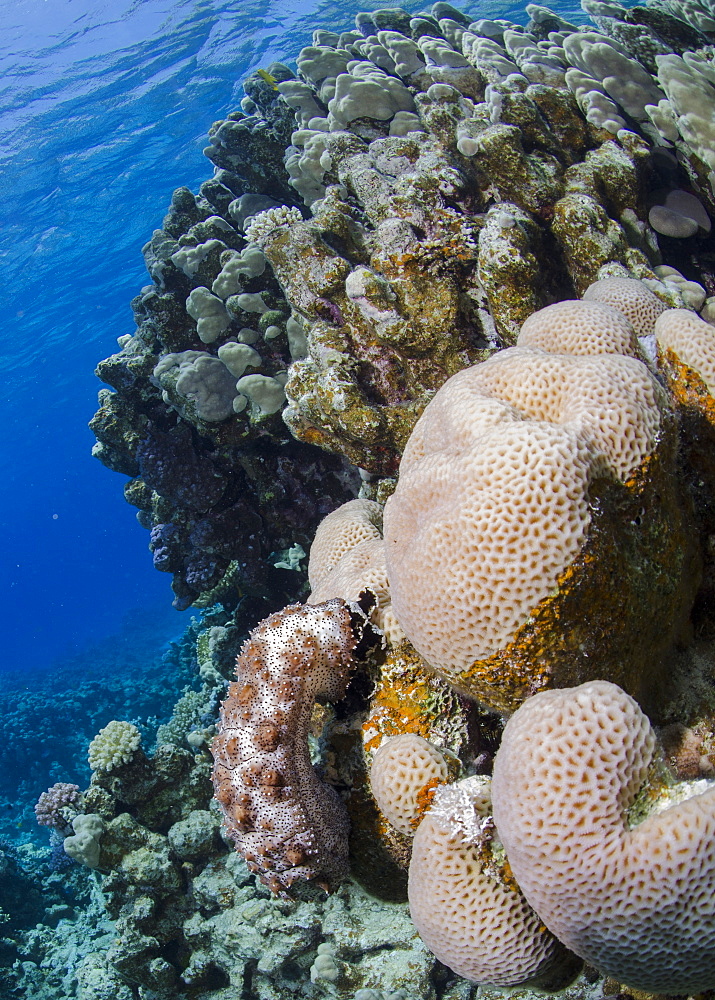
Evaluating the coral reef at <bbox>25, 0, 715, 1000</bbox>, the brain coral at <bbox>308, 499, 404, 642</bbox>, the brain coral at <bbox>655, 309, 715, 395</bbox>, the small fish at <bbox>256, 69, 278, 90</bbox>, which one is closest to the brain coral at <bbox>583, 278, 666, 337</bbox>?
the coral reef at <bbox>25, 0, 715, 1000</bbox>

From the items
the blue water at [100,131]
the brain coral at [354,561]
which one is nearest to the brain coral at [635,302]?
the brain coral at [354,561]

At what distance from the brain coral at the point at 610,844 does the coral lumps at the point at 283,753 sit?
36.2 inches

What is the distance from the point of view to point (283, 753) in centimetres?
227

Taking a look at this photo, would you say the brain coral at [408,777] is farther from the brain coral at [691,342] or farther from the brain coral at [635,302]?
the brain coral at [635,302]

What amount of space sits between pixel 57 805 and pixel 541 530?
19.5 ft

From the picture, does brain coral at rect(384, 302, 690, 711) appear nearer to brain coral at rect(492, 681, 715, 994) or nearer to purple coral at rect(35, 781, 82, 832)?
brain coral at rect(492, 681, 715, 994)

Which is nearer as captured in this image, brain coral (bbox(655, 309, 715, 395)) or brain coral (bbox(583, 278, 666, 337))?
brain coral (bbox(655, 309, 715, 395))

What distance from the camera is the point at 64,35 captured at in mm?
18016

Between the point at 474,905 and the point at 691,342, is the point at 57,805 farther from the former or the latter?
the point at 691,342

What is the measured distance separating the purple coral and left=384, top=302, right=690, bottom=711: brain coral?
17.1 feet

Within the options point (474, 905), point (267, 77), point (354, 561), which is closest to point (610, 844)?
point (474, 905)

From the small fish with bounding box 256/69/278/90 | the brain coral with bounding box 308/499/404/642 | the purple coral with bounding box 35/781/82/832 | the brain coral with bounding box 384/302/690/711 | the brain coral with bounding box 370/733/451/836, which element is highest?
the small fish with bounding box 256/69/278/90

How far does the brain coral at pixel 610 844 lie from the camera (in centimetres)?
149

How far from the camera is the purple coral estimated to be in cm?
560
